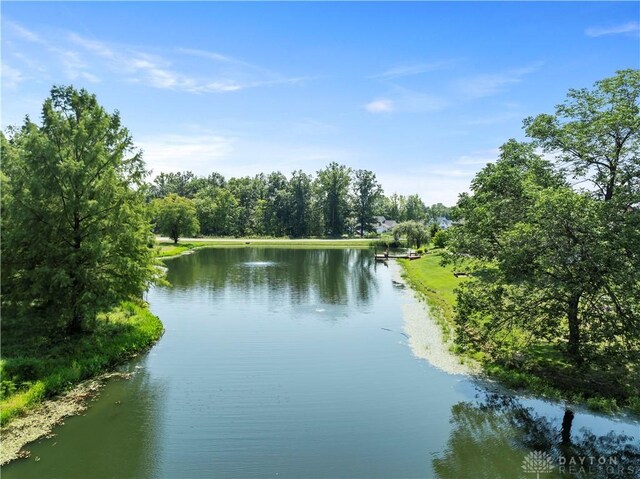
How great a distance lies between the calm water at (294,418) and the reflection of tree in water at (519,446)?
61mm

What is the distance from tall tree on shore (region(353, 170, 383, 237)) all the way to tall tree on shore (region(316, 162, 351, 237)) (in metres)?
4.36

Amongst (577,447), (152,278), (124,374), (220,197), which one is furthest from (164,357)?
(220,197)

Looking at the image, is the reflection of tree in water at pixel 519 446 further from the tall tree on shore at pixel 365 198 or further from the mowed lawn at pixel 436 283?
the tall tree on shore at pixel 365 198

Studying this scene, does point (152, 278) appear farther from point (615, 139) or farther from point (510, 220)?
point (615, 139)

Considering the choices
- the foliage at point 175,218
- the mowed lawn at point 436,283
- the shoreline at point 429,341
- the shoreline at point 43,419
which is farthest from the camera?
the foliage at point 175,218

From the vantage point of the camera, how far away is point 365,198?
124 m

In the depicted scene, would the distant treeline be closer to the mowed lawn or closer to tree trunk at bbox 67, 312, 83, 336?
the mowed lawn

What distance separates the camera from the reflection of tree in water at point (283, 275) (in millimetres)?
38844

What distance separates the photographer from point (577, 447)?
12852 mm

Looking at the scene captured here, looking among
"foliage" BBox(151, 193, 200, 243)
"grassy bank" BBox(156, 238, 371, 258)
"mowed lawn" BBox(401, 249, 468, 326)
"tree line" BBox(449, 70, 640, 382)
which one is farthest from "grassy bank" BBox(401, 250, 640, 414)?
"foliage" BBox(151, 193, 200, 243)

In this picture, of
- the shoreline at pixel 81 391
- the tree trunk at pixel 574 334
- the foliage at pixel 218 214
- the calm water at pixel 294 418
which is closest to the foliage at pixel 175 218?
the foliage at pixel 218 214

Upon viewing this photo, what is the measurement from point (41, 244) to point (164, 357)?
24.4 feet

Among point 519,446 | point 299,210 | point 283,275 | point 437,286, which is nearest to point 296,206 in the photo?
point 299,210

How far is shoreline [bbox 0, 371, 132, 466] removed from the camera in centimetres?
1229
